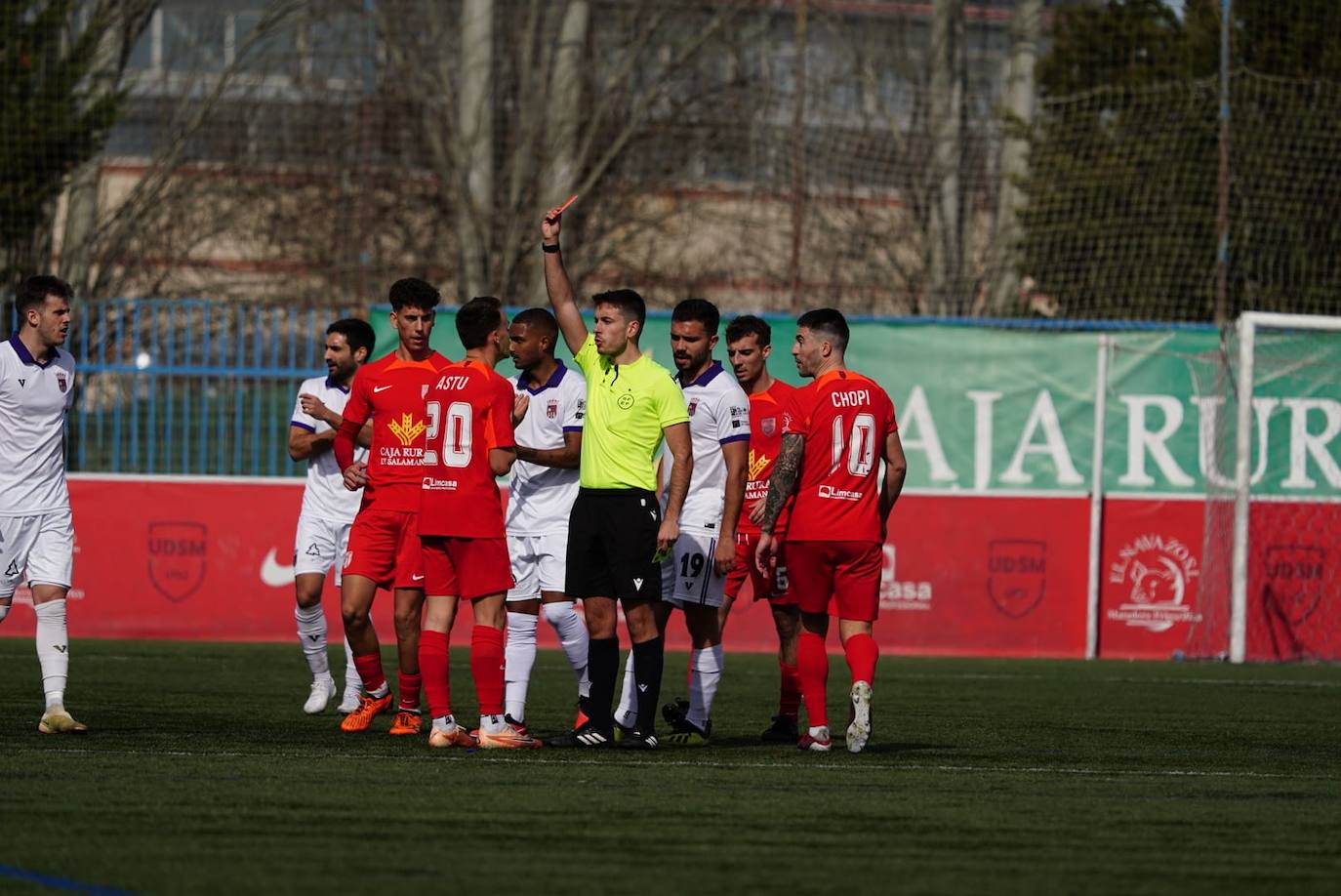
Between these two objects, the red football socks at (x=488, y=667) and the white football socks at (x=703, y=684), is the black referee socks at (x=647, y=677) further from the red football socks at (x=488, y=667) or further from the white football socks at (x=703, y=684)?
the white football socks at (x=703, y=684)

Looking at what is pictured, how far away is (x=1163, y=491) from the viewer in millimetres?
16859

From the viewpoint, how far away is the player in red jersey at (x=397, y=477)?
365 inches


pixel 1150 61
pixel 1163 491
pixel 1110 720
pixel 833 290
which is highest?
pixel 1150 61

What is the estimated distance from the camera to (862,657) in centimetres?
895

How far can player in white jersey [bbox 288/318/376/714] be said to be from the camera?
10891 millimetres

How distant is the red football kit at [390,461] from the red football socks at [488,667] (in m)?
0.57

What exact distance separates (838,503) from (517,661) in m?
1.75

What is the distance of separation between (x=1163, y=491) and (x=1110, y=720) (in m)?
5.88

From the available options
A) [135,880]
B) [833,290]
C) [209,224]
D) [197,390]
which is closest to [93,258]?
[209,224]

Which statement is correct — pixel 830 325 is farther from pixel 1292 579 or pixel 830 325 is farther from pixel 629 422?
pixel 1292 579

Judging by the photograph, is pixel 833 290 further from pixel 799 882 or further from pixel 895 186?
pixel 799 882

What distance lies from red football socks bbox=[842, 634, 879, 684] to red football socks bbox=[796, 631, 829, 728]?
16cm

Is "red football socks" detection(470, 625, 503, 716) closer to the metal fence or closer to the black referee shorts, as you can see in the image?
the black referee shorts

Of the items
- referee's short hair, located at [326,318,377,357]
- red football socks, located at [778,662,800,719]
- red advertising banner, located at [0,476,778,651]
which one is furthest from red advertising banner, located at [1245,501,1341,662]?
referee's short hair, located at [326,318,377,357]
